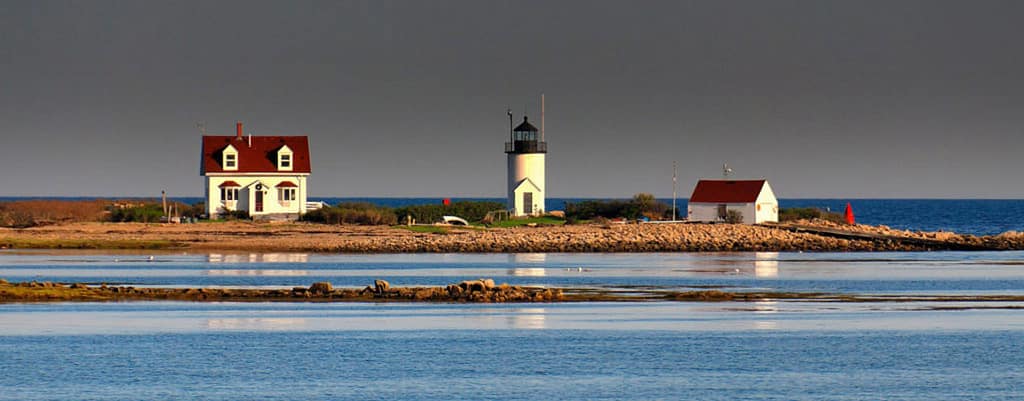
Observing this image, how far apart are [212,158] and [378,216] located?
868 centimetres

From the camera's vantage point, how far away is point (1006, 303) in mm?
38375

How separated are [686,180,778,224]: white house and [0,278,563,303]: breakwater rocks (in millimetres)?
35618

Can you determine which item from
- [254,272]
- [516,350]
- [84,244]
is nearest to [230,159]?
[84,244]

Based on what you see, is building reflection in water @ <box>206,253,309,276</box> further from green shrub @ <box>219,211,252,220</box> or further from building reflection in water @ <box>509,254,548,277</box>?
green shrub @ <box>219,211,252,220</box>

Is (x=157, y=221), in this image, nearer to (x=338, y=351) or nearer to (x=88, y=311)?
(x=88, y=311)

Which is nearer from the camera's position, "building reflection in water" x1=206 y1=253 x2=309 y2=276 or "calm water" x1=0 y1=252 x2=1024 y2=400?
"calm water" x1=0 y1=252 x2=1024 y2=400

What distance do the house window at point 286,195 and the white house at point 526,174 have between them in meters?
11.6

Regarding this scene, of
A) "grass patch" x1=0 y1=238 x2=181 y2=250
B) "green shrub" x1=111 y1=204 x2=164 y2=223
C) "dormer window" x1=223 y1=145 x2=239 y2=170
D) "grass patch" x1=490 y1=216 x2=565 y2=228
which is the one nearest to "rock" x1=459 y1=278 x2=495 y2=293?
"grass patch" x1=0 y1=238 x2=181 y2=250

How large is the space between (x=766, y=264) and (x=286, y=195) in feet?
91.9

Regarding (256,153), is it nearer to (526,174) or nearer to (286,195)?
(286,195)

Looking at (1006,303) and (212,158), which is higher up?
(212,158)

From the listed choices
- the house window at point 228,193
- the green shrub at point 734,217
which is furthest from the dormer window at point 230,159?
the green shrub at point 734,217

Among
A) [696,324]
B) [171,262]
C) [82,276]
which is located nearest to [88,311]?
[82,276]

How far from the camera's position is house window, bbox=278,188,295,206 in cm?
7469
